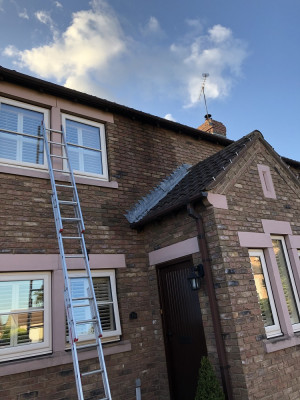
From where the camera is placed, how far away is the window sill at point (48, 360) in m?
4.62

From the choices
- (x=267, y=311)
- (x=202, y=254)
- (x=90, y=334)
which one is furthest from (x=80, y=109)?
(x=267, y=311)

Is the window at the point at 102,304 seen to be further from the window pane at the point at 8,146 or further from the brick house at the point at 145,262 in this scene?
the window pane at the point at 8,146

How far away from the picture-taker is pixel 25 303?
514 cm

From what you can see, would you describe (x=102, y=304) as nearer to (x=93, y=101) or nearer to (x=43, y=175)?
(x=43, y=175)

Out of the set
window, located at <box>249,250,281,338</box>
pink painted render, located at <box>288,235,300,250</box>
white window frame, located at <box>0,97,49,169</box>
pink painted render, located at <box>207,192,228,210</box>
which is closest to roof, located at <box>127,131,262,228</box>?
pink painted render, located at <box>207,192,228,210</box>

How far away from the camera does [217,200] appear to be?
5477 millimetres

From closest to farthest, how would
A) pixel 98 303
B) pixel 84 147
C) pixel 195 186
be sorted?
pixel 98 303 → pixel 195 186 → pixel 84 147

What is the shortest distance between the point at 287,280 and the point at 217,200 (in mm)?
2285

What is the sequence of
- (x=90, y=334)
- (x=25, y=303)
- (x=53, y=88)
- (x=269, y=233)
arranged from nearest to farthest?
(x=25, y=303) < (x=90, y=334) < (x=269, y=233) < (x=53, y=88)

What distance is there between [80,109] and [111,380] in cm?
539

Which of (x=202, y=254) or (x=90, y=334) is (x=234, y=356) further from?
(x=90, y=334)

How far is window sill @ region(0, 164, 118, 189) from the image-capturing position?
5637 mm

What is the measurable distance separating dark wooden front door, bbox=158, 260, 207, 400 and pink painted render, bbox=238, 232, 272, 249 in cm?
100

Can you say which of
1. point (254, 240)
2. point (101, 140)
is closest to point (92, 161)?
point (101, 140)
